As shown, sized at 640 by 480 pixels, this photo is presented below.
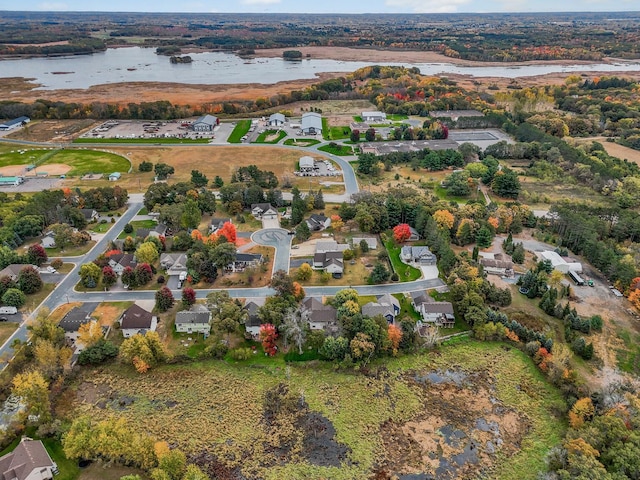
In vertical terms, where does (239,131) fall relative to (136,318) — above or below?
above

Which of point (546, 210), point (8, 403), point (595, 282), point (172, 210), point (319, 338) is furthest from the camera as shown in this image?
point (546, 210)

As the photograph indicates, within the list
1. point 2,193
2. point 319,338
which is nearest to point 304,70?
point 2,193

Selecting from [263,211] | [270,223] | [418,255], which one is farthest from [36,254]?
[418,255]

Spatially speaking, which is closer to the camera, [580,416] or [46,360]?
[580,416]

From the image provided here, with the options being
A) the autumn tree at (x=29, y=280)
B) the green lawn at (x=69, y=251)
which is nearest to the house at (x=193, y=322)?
the autumn tree at (x=29, y=280)

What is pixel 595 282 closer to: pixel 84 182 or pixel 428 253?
pixel 428 253

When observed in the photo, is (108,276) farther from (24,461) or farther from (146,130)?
(146,130)

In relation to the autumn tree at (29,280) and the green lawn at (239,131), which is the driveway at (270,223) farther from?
the green lawn at (239,131)
